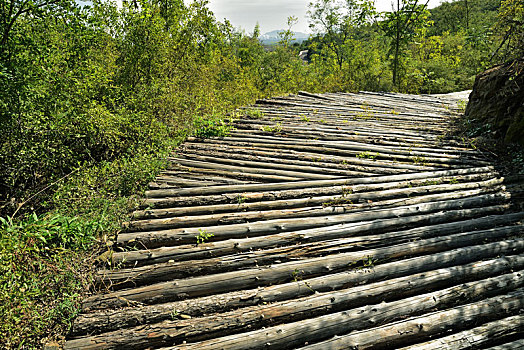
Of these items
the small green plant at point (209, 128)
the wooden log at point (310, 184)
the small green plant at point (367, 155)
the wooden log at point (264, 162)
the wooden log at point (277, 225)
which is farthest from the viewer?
the small green plant at point (209, 128)

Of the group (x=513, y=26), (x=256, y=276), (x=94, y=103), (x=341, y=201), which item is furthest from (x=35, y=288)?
(x=513, y=26)

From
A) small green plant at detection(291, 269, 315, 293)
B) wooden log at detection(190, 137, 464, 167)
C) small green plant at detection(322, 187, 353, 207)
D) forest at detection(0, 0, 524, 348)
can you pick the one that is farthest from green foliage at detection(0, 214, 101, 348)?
wooden log at detection(190, 137, 464, 167)

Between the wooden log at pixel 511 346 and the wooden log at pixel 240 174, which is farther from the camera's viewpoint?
the wooden log at pixel 240 174

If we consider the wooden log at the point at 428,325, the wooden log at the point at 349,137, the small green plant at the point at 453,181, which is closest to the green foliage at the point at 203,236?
the wooden log at the point at 428,325

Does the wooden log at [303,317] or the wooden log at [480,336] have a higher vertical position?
the wooden log at [303,317]

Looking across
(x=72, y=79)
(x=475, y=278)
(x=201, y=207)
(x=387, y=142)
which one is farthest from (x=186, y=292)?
(x=72, y=79)

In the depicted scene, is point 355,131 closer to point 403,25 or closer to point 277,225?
point 277,225

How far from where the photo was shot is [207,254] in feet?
8.21

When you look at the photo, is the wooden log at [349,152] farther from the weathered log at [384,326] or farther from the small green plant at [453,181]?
the weathered log at [384,326]

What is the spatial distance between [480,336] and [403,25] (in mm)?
12495

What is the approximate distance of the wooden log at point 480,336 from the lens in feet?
6.20

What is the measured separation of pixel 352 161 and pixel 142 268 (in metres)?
2.89

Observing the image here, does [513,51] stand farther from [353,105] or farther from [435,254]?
[435,254]

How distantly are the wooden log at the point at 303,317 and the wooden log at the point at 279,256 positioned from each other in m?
0.38
